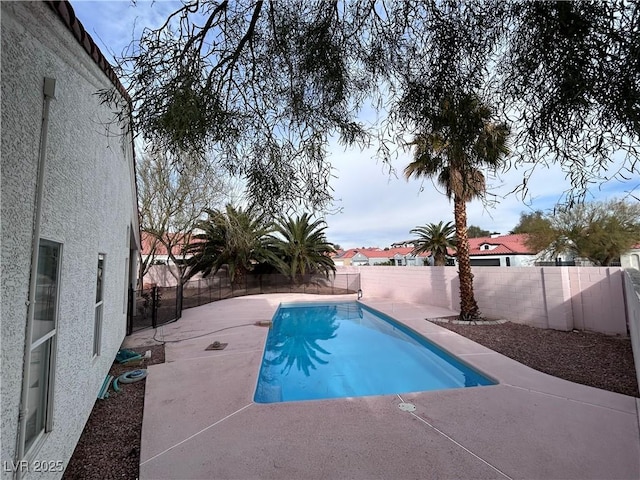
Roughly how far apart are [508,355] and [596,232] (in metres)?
19.3

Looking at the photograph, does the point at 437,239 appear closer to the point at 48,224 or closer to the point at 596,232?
the point at 596,232

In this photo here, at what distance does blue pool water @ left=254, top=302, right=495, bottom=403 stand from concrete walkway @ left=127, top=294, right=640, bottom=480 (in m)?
0.99

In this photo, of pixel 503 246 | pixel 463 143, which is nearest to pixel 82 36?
pixel 463 143

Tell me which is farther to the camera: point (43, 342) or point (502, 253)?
point (502, 253)

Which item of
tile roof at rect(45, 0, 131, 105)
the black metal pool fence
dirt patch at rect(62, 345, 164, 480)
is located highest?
tile roof at rect(45, 0, 131, 105)

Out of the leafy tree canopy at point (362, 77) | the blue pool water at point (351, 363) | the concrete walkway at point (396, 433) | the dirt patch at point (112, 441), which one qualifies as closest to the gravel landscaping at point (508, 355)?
the dirt patch at point (112, 441)

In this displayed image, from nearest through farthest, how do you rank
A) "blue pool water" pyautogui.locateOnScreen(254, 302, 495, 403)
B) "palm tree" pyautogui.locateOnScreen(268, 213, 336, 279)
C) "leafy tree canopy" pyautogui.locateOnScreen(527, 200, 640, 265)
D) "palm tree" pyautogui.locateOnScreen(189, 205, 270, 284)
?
"blue pool water" pyautogui.locateOnScreen(254, 302, 495, 403) → "palm tree" pyautogui.locateOnScreen(189, 205, 270, 284) → "leafy tree canopy" pyautogui.locateOnScreen(527, 200, 640, 265) → "palm tree" pyautogui.locateOnScreen(268, 213, 336, 279)

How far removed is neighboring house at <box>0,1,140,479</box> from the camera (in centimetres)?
182

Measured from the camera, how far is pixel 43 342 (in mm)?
2510

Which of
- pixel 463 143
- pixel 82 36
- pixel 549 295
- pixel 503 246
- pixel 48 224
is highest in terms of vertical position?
pixel 82 36

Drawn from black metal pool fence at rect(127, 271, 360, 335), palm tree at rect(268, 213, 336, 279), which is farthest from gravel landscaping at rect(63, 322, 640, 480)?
palm tree at rect(268, 213, 336, 279)

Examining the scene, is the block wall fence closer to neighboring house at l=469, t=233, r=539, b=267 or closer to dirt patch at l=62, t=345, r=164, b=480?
dirt patch at l=62, t=345, r=164, b=480

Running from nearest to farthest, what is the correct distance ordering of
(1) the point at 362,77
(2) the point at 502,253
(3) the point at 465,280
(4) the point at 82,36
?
1. (4) the point at 82,36
2. (1) the point at 362,77
3. (3) the point at 465,280
4. (2) the point at 502,253

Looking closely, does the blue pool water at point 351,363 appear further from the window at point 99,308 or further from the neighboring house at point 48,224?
the neighboring house at point 48,224
